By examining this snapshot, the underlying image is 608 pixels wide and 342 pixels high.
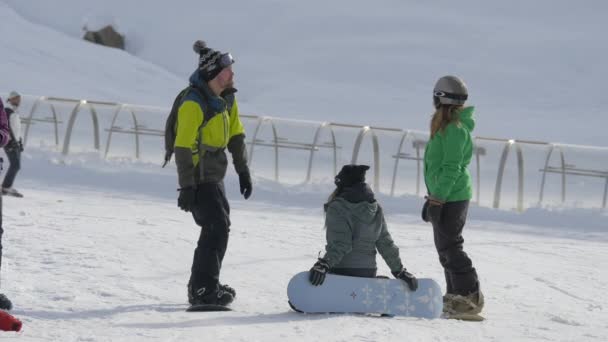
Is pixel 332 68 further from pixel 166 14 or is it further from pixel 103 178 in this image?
pixel 103 178

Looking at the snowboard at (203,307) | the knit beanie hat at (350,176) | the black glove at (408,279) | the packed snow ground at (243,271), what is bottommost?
the packed snow ground at (243,271)

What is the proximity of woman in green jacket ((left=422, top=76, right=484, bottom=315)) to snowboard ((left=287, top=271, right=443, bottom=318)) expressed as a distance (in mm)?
386

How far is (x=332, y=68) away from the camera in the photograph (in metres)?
53.6

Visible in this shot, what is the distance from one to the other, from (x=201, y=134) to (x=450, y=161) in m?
1.57

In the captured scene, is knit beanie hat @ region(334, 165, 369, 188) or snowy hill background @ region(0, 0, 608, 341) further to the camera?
knit beanie hat @ region(334, 165, 369, 188)

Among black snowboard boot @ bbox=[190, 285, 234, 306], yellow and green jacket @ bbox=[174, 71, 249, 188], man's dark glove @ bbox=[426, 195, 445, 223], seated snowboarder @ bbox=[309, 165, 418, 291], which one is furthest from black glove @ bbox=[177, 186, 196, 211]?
man's dark glove @ bbox=[426, 195, 445, 223]

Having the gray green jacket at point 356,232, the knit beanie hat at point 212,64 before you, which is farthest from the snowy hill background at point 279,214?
the knit beanie hat at point 212,64

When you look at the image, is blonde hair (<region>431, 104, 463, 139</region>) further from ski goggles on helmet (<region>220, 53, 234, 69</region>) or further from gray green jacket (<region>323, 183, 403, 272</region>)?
ski goggles on helmet (<region>220, 53, 234, 69</region>)

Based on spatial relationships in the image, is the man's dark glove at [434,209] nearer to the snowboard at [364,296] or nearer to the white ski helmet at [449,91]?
the snowboard at [364,296]

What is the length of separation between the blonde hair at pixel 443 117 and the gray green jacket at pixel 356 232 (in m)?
0.72

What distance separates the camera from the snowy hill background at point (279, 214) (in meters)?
6.87

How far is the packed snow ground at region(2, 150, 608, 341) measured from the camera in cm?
646

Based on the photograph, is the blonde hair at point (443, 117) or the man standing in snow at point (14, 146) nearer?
the blonde hair at point (443, 117)

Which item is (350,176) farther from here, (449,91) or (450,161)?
(449,91)
